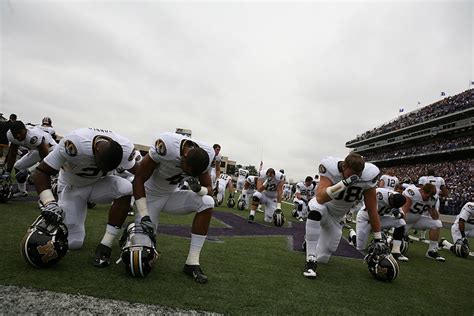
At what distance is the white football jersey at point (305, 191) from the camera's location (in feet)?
44.8

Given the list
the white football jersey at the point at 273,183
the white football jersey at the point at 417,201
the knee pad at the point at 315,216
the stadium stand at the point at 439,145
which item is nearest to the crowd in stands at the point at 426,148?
the stadium stand at the point at 439,145

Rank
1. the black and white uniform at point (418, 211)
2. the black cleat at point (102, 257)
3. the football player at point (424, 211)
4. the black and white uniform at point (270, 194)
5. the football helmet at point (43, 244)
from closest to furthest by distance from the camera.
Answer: the football helmet at point (43, 244)
the black cleat at point (102, 257)
the football player at point (424, 211)
the black and white uniform at point (418, 211)
the black and white uniform at point (270, 194)

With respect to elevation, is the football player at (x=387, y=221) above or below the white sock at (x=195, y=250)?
above

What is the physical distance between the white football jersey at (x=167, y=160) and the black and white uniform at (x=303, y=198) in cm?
876

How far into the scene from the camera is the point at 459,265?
23.6ft

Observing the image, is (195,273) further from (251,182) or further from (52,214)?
(251,182)

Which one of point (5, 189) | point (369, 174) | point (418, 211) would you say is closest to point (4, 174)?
point (5, 189)

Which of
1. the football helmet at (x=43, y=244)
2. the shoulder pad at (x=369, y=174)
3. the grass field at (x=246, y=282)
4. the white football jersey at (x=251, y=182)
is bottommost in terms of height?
the grass field at (x=246, y=282)

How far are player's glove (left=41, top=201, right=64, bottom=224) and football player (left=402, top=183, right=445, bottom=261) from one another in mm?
6958

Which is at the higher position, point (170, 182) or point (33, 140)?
point (33, 140)

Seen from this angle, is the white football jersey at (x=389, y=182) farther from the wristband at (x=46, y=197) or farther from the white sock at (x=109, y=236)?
the wristband at (x=46, y=197)

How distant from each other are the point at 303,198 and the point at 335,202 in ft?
29.3

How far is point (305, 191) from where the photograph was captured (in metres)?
14.0

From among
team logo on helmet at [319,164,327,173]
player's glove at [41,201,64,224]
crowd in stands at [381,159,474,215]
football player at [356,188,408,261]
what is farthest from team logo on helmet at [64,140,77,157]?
crowd in stands at [381,159,474,215]
